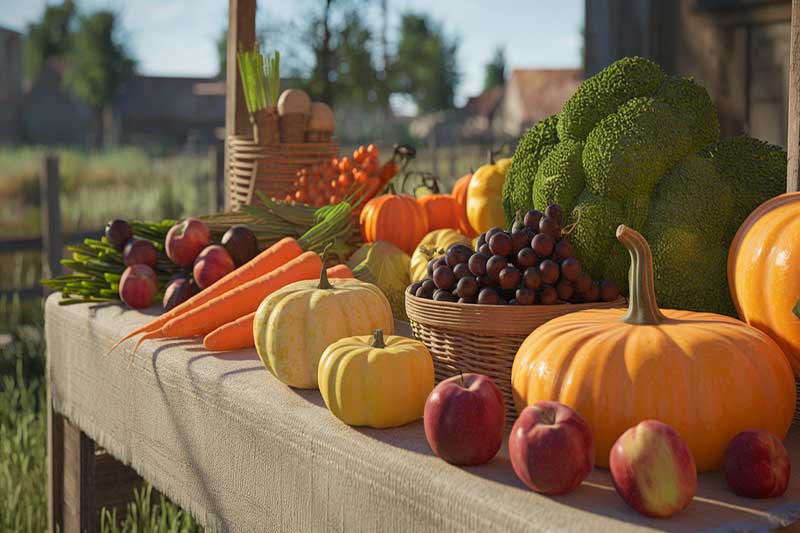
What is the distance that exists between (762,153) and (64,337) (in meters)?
1.97

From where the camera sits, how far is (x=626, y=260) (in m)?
1.70

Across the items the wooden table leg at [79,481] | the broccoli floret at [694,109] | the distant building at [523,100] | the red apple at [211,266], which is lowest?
the wooden table leg at [79,481]

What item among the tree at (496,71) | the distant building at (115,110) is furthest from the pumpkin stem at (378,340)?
the tree at (496,71)

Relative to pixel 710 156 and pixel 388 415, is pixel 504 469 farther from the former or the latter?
pixel 710 156

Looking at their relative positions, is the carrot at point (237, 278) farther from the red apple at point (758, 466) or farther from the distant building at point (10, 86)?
the distant building at point (10, 86)

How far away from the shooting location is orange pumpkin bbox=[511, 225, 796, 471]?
1.24 meters

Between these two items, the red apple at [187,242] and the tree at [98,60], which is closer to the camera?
the red apple at [187,242]

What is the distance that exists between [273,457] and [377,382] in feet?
1.02

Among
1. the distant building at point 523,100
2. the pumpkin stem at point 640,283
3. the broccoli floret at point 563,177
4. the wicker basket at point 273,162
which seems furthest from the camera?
the distant building at point 523,100

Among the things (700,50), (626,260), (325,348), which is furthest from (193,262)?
(700,50)

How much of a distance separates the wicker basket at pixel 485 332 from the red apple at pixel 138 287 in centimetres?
114

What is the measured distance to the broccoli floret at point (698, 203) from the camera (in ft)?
5.39

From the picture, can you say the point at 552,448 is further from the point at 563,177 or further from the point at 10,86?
the point at 10,86

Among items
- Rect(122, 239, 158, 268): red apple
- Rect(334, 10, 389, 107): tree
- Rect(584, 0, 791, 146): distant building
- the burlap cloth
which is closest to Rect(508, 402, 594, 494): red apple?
the burlap cloth
